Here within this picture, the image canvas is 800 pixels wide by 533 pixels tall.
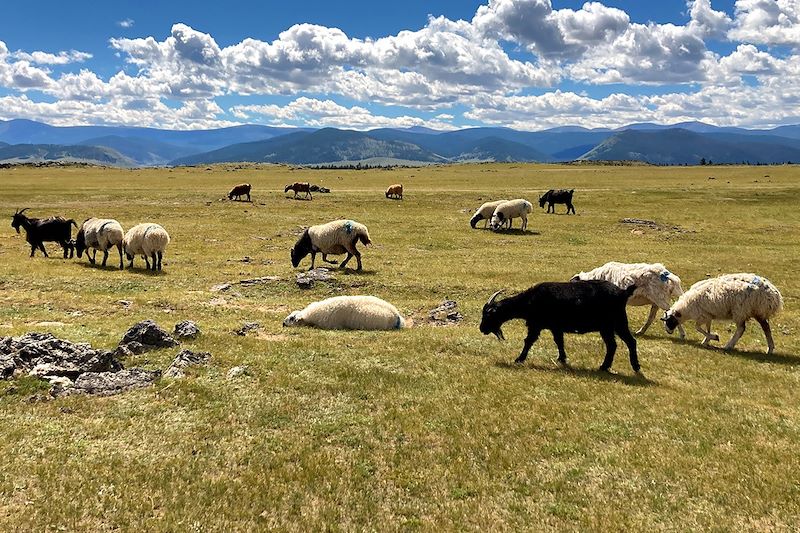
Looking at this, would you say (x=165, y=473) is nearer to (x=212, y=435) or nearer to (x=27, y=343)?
(x=212, y=435)

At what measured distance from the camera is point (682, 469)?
26.7 ft

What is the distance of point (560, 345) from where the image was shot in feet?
43.0

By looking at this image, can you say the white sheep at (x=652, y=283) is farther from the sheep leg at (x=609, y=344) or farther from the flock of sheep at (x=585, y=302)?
the sheep leg at (x=609, y=344)

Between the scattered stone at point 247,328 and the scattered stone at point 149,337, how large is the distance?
233cm

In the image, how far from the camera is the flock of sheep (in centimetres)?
1267

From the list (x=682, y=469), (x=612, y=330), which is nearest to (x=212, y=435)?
(x=682, y=469)

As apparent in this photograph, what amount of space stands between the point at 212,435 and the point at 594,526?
20.4 ft

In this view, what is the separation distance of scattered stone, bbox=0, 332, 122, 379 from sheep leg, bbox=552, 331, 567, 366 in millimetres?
10162

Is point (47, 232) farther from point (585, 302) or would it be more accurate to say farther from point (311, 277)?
point (585, 302)

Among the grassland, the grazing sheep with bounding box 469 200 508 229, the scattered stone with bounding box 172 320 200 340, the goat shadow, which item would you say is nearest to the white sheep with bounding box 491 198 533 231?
the grazing sheep with bounding box 469 200 508 229

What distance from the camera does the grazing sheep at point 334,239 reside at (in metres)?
27.0

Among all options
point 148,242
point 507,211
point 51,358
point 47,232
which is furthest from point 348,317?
point 507,211

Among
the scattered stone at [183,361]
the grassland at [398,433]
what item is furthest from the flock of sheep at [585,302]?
the scattered stone at [183,361]

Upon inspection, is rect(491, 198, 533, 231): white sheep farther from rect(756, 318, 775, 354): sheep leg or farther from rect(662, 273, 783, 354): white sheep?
rect(756, 318, 775, 354): sheep leg
